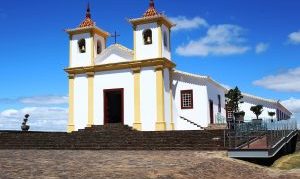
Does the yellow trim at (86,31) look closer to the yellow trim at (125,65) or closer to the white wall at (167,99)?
the yellow trim at (125,65)

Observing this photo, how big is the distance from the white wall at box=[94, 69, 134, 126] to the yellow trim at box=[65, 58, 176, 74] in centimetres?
29

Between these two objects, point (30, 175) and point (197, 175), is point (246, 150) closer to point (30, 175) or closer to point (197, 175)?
point (197, 175)

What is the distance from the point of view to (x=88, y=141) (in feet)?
70.0

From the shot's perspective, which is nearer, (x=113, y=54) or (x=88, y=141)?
(x=88, y=141)

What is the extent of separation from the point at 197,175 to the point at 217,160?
307 cm

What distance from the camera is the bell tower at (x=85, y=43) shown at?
96.9 feet

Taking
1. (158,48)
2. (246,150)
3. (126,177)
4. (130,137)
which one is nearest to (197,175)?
(126,177)

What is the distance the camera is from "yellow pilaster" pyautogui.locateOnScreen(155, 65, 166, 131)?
1040 inches

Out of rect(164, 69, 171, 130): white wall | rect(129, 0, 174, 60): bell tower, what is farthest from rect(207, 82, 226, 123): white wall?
rect(129, 0, 174, 60): bell tower

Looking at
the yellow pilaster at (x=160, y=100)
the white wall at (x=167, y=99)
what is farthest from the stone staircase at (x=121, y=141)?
the white wall at (x=167, y=99)

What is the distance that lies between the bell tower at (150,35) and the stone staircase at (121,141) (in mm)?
6982

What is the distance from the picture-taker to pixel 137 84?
89.8 ft

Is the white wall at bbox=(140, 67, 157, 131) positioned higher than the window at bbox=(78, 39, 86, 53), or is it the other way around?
the window at bbox=(78, 39, 86, 53)

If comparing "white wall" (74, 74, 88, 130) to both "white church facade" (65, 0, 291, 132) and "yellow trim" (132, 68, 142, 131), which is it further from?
"yellow trim" (132, 68, 142, 131)
